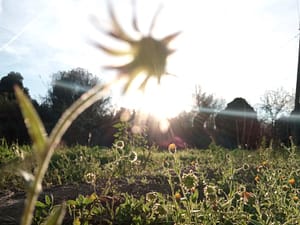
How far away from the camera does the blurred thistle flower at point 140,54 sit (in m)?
0.42

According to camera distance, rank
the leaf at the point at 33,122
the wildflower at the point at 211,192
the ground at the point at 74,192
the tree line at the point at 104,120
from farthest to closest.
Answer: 1. the tree line at the point at 104,120
2. the ground at the point at 74,192
3. the wildflower at the point at 211,192
4. the leaf at the point at 33,122

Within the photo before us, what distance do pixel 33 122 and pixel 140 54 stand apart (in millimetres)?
103

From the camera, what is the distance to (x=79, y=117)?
17406mm

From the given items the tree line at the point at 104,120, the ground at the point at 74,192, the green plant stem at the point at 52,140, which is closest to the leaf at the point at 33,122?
the green plant stem at the point at 52,140

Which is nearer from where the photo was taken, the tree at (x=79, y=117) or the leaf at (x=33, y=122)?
the leaf at (x=33, y=122)

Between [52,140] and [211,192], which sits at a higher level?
[52,140]

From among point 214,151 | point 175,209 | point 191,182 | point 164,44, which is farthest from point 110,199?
point 214,151

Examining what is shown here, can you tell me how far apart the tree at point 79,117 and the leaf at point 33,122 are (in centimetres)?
1490

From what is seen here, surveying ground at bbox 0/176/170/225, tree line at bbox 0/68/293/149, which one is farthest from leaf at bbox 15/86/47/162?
tree line at bbox 0/68/293/149

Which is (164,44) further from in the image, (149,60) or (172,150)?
(172,150)

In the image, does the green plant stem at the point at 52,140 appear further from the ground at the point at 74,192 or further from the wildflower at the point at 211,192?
the ground at the point at 74,192

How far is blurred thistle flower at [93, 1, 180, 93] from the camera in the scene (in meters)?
0.42

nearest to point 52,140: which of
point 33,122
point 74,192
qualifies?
point 33,122

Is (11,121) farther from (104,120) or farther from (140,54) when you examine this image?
(140,54)
